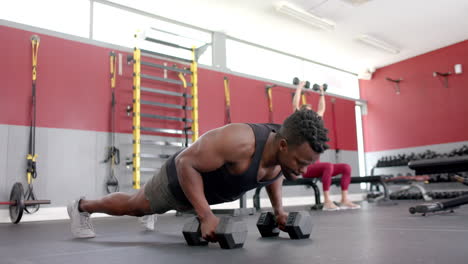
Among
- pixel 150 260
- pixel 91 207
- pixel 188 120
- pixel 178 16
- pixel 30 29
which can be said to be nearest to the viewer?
pixel 150 260

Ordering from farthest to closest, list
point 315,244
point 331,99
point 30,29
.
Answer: point 331,99
point 30,29
point 315,244

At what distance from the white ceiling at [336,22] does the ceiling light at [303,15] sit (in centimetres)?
8

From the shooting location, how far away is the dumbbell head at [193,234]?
4.90ft

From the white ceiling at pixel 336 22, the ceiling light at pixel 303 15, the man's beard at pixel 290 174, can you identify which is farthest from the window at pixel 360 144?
the man's beard at pixel 290 174

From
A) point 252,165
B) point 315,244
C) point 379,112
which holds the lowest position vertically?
point 315,244

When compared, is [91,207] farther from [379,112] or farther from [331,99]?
[379,112]

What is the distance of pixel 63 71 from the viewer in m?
4.21

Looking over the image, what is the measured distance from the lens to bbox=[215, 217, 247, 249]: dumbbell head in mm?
1333

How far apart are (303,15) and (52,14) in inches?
128

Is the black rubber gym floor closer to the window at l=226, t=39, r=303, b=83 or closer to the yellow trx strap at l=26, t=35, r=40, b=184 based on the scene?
the yellow trx strap at l=26, t=35, r=40, b=184

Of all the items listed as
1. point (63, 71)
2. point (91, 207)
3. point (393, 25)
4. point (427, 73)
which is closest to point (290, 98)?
point (393, 25)

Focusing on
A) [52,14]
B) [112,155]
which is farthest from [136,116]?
[52,14]

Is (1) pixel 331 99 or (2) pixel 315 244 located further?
(1) pixel 331 99

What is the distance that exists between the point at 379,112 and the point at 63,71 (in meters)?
6.32
